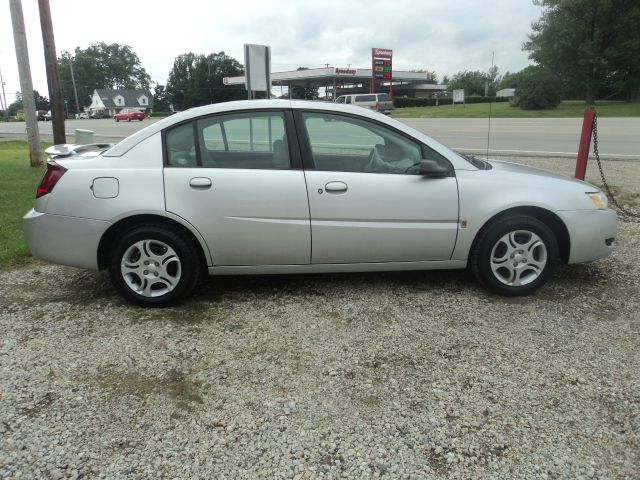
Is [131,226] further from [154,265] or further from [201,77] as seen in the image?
[201,77]

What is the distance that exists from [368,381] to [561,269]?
9.03ft

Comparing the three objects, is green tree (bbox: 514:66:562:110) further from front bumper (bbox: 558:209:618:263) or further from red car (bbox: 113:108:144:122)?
front bumper (bbox: 558:209:618:263)

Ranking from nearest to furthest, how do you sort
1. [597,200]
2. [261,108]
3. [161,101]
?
[261,108], [597,200], [161,101]

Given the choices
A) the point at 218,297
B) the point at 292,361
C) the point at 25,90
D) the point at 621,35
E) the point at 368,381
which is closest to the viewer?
the point at 368,381

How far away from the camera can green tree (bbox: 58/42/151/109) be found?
11494 cm

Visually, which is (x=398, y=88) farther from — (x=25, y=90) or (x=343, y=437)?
(x=343, y=437)

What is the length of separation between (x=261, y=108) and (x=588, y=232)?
2786mm

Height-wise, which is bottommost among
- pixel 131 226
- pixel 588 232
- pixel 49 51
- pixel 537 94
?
pixel 588 232

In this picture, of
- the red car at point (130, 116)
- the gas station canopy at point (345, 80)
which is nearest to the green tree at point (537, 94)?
the gas station canopy at point (345, 80)

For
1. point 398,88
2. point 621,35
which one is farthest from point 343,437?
point 398,88

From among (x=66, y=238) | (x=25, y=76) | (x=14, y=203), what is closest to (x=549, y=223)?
(x=66, y=238)

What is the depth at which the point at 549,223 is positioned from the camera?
4.09m

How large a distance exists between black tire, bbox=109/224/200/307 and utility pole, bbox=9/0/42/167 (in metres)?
8.16

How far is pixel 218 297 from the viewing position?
412cm
